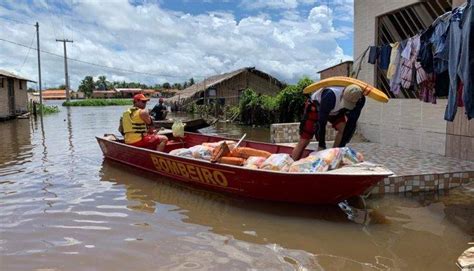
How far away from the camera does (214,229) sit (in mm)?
5094

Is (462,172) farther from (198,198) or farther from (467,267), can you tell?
(198,198)

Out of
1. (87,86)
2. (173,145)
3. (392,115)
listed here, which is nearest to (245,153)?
(173,145)

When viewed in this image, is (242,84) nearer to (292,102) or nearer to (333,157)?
(292,102)

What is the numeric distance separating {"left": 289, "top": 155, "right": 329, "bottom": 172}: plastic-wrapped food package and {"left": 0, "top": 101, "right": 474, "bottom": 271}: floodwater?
2.01 ft

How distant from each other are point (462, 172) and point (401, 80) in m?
2.03

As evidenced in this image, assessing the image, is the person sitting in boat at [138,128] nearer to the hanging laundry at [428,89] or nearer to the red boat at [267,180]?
the red boat at [267,180]

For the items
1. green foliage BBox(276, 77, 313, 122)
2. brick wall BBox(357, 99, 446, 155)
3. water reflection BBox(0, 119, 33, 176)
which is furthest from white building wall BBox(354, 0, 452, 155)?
water reflection BBox(0, 119, 33, 176)

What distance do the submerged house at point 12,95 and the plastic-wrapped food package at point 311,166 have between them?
23850 mm

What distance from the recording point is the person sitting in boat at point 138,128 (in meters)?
8.21

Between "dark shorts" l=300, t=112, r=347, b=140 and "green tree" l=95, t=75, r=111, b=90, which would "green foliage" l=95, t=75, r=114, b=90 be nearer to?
"green tree" l=95, t=75, r=111, b=90

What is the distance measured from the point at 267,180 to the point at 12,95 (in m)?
26.9

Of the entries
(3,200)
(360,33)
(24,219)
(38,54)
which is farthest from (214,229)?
(38,54)

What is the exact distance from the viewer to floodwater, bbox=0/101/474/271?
4109 mm

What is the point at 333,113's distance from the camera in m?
6.29
